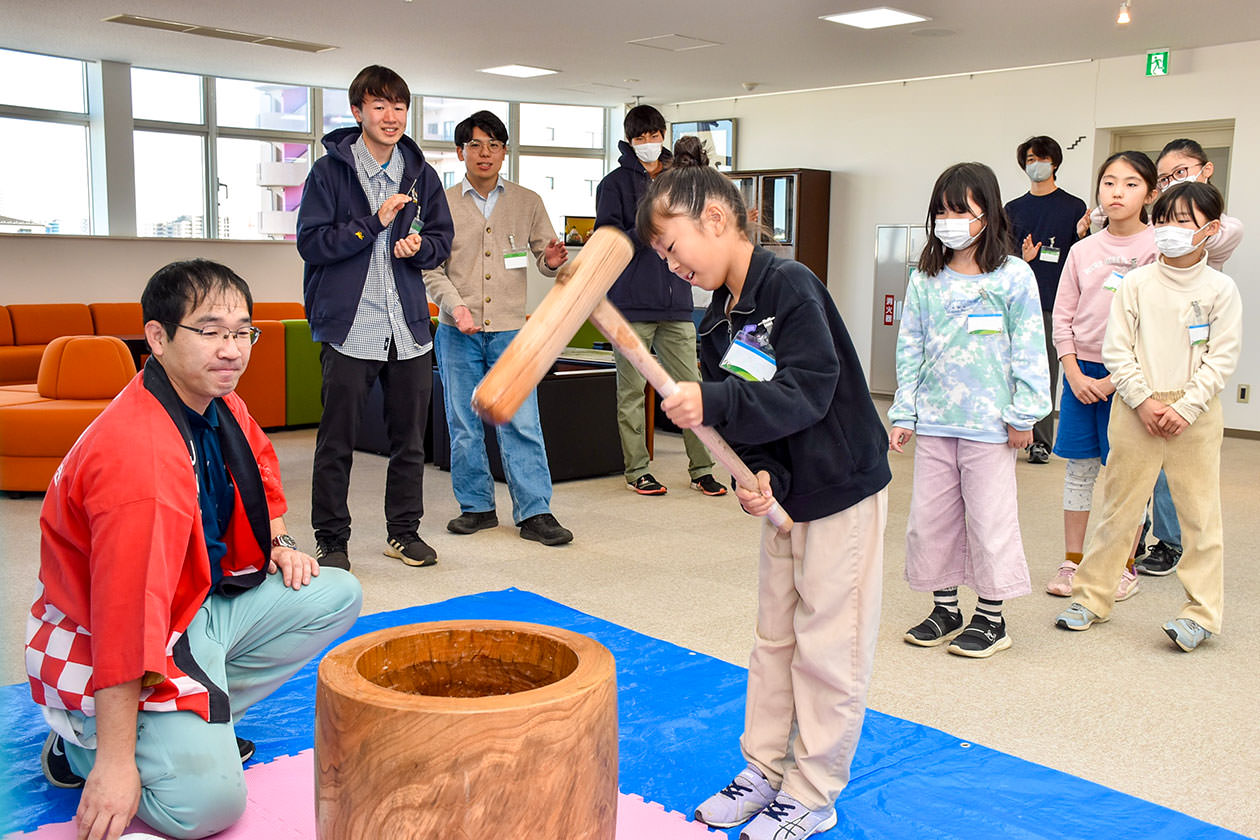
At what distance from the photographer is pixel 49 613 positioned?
1.85 meters

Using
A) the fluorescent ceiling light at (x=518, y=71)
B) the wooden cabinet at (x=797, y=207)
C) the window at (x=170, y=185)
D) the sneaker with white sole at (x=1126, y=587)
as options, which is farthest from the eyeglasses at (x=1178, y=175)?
the window at (x=170, y=185)

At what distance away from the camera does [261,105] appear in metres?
10.6

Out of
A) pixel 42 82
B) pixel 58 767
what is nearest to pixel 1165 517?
pixel 58 767

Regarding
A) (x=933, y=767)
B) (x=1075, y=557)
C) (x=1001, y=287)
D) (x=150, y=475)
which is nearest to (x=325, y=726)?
(x=150, y=475)

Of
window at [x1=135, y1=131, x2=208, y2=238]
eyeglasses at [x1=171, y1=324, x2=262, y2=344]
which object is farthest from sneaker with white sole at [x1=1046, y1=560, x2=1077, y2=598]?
window at [x1=135, y1=131, x2=208, y2=238]

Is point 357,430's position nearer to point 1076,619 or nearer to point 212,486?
point 212,486

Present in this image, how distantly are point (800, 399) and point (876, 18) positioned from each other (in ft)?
19.9

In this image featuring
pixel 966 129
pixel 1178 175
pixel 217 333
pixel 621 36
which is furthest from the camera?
pixel 966 129

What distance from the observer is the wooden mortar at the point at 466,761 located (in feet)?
3.96

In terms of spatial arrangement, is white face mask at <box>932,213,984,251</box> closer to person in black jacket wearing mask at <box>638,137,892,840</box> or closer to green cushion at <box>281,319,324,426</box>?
person in black jacket wearing mask at <box>638,137,892,840</box>

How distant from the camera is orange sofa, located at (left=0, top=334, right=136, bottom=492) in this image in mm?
4699

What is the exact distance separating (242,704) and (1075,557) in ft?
8.71

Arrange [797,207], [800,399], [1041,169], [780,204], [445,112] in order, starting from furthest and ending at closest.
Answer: [445,112], [780,204], [797,207], [1041,169], [800,399]

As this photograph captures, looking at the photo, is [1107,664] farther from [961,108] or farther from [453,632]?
[961,108]
